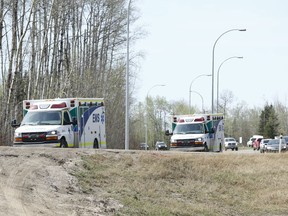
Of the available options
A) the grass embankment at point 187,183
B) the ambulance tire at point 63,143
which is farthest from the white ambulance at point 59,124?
the grass embankment at point 187,183

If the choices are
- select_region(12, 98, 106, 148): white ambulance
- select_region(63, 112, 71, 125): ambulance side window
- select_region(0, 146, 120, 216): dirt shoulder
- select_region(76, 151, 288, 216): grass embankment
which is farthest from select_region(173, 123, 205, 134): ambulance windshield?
select_region(0, 146, 120, 216): dirt shoulder

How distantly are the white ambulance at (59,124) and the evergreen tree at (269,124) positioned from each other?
8402 cm

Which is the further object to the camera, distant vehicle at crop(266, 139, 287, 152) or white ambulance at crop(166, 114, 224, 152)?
distant vehicle at crop(266, 139, 287, 152)

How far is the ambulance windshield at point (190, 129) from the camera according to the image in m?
36.5

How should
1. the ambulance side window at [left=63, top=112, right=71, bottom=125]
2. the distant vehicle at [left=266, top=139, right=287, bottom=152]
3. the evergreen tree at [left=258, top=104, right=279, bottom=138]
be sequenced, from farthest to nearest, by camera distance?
the evergreen tree at [left=258, top=104, right=279, bottom=138], the distant vehicle at [left=266, top=139, right=287, bottom=152], the ambulance side window at [left=63, top=112, right=71, bottom=125]

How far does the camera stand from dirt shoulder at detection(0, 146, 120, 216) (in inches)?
545

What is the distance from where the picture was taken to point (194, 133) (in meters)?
36.4

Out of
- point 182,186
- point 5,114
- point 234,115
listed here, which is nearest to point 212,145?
point 5,114

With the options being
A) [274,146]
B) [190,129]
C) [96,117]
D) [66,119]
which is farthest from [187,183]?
[274,146]

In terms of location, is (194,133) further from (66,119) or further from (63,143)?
(63,143)

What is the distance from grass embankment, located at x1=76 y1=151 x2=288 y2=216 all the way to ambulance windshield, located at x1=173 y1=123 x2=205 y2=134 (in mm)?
11783

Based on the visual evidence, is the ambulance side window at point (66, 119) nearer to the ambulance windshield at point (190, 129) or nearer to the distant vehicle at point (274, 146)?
the ambulance windshield at point (190, 129)

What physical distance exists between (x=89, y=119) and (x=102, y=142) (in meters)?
2.21

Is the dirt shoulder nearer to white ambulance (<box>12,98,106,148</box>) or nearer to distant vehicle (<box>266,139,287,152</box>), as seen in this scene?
white ambulance (<box>12,98,106,148</box>)
